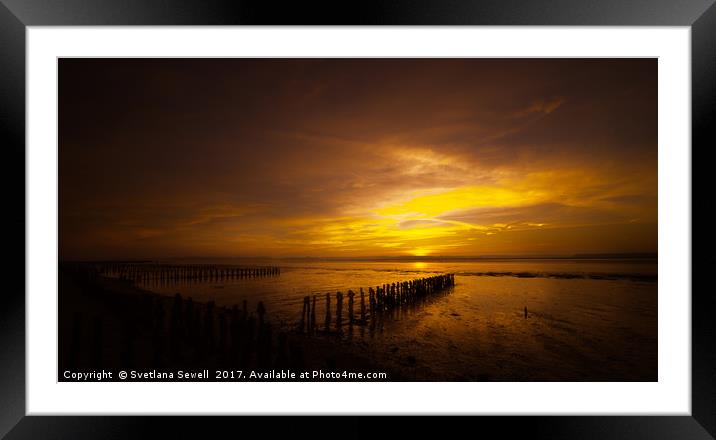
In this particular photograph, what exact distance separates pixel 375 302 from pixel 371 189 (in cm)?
399

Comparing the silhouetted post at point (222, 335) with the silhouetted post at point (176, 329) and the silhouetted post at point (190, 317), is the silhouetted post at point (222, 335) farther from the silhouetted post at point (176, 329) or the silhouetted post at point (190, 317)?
the silhouetted post at point (190, 317)

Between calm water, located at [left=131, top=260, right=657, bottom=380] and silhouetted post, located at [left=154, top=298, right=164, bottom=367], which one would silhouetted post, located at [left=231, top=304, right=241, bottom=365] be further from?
calm water, located at [left=131, top=260, right=657, bottom=380]

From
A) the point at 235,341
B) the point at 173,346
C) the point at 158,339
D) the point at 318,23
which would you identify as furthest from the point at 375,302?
the point at 318,23

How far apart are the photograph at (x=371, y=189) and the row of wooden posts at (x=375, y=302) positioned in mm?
174

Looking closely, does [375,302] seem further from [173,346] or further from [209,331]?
[173,346]

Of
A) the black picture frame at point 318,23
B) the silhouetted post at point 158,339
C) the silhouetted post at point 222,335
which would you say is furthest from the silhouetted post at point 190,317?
the black picture frame at point 318,23

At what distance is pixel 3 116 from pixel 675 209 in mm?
4633

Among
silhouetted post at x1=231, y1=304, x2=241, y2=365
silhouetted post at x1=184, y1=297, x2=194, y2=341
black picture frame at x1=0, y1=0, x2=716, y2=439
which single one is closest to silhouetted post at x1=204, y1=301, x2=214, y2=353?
silhouetted post at x1=231, y1=304, x2=241, y2=365

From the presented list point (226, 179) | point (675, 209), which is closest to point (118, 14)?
point (226, 179)

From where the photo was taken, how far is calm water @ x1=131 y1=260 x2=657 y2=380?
138 inches

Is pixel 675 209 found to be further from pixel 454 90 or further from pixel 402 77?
pixel 402 77

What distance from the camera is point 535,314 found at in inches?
269

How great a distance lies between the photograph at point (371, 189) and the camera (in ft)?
9.78

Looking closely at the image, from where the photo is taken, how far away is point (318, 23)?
2.17 m
